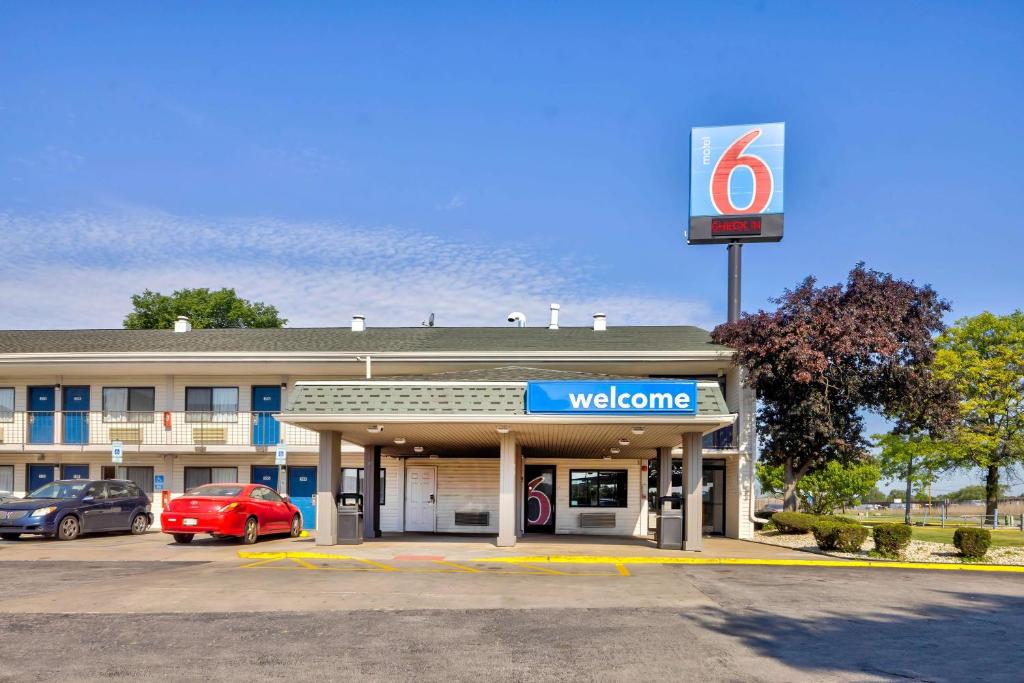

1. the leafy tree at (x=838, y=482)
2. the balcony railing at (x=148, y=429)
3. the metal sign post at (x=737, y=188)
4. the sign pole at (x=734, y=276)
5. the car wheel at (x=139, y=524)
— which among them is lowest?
the leafy tree at (x=838, y=482)

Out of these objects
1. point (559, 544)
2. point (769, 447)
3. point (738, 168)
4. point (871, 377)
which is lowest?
point (559, 544)

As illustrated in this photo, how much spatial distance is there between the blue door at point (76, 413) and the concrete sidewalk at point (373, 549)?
6.73 m

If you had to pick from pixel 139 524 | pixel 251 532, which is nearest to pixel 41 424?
pixel 139 524

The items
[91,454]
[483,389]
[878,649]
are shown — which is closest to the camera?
[878,649]

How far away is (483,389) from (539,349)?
26.2 ft

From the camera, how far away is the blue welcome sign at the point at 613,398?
18.6 metres


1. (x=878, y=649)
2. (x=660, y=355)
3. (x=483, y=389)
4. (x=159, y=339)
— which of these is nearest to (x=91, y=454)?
(x=159, y=339)

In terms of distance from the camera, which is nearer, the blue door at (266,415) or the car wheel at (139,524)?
the car wheel at (139,524)

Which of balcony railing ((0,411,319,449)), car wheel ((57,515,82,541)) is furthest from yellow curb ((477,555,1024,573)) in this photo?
balcony railing ((0,411,319,449))

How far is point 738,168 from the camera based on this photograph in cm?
3162

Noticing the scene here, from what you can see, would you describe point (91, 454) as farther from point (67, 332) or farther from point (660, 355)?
point (660, 355)

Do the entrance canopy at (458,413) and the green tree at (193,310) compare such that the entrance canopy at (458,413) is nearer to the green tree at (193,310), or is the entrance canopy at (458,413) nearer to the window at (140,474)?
the window at (140,474)

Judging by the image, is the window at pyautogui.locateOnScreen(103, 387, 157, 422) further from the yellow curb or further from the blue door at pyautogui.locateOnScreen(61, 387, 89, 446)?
the yellow curb

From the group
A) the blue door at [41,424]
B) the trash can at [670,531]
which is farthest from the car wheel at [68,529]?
the trash can at [670,531]
